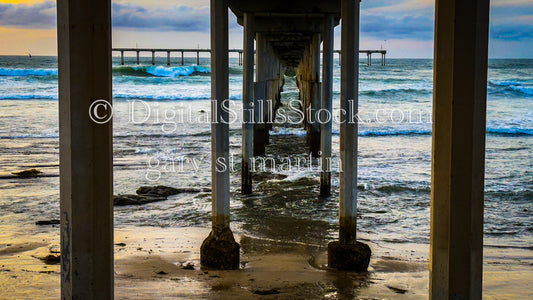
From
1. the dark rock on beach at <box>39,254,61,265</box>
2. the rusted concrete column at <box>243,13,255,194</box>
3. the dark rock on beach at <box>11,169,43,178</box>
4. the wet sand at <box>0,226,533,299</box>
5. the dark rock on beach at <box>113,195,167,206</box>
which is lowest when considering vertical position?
the wet sand at <box>0,226,533,299</box>

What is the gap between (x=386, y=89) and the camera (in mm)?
39438

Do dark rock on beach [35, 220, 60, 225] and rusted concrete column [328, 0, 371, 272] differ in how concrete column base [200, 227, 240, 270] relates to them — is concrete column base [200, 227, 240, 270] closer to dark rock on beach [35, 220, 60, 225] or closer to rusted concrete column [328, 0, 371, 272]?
rusted concrete column [328, 0, 371, 272]

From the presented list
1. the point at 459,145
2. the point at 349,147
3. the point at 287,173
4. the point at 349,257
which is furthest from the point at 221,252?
the point at 287,173

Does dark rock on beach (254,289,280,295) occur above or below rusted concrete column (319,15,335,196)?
below

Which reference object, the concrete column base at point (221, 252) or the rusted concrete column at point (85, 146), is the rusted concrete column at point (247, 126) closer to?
the concrete column base at point (221, 252)

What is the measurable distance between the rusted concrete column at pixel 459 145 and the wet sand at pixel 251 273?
6.57 ft

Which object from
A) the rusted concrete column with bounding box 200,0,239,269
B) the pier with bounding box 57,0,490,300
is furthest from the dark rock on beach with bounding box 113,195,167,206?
the pier with bounding box 57,0,490,300

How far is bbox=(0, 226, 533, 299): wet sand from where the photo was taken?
4.81 m

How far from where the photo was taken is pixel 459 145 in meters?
2.81

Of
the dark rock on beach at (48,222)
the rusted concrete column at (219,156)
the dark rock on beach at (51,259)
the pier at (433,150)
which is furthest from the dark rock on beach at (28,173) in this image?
the pier at (433,150)

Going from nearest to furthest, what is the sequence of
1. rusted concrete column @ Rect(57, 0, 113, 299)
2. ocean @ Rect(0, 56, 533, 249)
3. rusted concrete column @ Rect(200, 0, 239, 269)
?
rusted concrete column @ Rect(57, 0, 113, 299), rusted concrete column @ Rect(200, 0, 239, 269), ocean @ Rect(0, 56, 533, 249)

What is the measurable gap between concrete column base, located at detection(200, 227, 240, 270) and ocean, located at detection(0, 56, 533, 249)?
4.75 ft

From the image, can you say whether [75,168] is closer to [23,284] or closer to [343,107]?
[23,284]

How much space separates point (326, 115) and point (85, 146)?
24.4 ft
